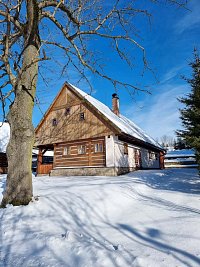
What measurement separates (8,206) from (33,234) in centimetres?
187

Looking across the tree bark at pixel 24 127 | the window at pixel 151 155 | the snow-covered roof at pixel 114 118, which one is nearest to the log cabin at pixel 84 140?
the snow-covered roof at pixel 114 118

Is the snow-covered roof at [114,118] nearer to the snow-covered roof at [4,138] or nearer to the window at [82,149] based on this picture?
the window at [82,149]

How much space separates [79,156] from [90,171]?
1.99m

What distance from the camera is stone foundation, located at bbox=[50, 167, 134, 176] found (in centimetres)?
1669

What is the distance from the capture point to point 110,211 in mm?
6352

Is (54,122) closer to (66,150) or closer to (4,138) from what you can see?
(66,150)

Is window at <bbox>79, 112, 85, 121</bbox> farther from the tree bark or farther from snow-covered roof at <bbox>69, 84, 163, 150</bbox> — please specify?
the tree bark

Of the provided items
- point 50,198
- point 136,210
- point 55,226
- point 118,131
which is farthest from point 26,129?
point 118,131

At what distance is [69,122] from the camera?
64.8ft

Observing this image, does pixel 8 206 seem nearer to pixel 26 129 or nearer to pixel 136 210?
pixel 26 129

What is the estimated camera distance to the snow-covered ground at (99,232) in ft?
11.0

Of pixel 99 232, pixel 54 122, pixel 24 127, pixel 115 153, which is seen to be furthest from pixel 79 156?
pixel 99 232

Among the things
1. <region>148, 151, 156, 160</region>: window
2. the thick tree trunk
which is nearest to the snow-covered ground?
the thick tree trunk

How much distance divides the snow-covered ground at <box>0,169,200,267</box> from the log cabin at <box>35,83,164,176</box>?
9910 millimetres
